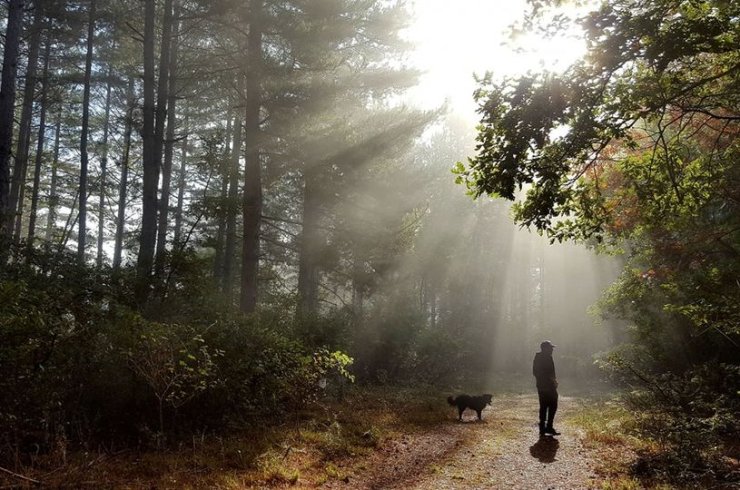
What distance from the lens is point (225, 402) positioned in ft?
24.5

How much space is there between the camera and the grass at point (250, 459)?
16.0 feet

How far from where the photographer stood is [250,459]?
612 cm

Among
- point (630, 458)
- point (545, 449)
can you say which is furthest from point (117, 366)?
point (630, 458)

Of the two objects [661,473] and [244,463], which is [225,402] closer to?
[244,463]

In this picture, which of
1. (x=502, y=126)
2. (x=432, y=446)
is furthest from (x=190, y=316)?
(x=502, y=126)

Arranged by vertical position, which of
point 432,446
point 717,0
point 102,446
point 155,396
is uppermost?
point 717,0

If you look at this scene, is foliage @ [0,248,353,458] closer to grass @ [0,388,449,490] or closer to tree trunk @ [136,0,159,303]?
grass @ [0,388,449,490]

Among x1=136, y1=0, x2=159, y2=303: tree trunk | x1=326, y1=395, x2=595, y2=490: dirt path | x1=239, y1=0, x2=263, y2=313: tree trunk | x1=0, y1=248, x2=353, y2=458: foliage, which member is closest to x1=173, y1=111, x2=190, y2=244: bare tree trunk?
x1=136, y1=0, x2=159, y2=303: tree trunk

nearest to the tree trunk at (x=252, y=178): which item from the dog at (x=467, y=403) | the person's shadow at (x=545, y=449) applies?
the dog at (x=467, y=403)

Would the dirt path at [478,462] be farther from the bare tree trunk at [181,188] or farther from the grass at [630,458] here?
the bare tree trunk at [181,188]

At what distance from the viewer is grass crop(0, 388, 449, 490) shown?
4863 millimetres

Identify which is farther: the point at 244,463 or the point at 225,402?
the point at 225,402

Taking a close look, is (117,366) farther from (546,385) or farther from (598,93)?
(546,385)

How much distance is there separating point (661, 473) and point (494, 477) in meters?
2.24
